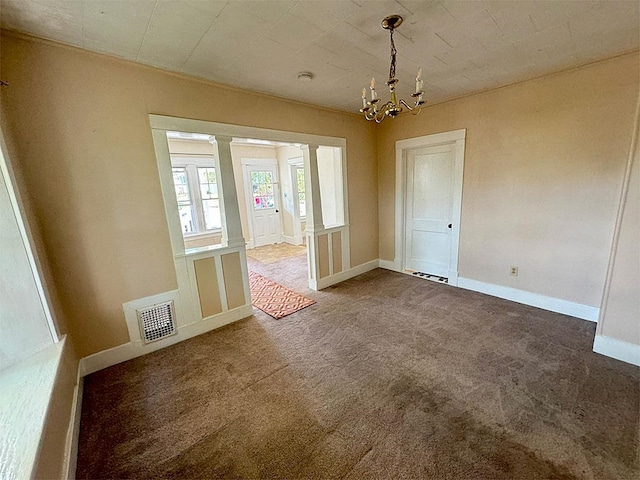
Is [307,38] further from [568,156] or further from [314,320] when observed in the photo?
[568,156]

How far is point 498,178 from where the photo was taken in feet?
10.2

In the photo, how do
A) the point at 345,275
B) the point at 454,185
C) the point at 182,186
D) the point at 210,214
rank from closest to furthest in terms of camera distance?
the point at 454,185, the point at 345,275, the point at 182,186, the point at 210,214

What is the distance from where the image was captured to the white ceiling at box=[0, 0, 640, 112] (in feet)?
5.02

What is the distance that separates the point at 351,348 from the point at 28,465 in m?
2.00

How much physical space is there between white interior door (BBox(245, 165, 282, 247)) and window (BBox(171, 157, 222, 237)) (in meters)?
0.87

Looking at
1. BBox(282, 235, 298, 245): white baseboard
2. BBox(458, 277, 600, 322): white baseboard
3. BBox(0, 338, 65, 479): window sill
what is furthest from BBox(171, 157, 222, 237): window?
BBox(458, 277, 600, 322): white baseboard

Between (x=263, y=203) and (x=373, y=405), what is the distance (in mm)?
5408

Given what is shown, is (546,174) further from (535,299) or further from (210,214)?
(210,214)

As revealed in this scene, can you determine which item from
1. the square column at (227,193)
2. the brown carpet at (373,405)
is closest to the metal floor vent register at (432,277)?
the brown carpet at (373,405)

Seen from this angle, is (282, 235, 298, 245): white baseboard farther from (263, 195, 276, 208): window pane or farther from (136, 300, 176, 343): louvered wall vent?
(136, 300, 176, 343): louvered wall vent

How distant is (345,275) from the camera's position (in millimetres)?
4180

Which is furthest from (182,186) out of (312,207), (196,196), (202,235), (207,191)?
(312,207)

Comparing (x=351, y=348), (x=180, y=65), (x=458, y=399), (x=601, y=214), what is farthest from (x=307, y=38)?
(x=601, y=214)

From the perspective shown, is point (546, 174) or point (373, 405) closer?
point (373, 405)
